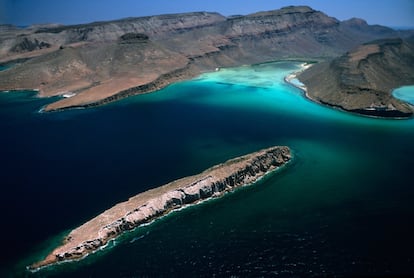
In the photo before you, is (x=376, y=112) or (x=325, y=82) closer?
(x=376, y=112)

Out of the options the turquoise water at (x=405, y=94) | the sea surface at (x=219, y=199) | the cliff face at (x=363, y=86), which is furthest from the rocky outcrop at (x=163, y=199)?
the turquoise water at (x=405, y=94)

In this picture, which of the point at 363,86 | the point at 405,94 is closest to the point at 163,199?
the point at 363,86

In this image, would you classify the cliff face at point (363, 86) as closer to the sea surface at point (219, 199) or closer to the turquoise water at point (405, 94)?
the turquoise water at point (405, 94)

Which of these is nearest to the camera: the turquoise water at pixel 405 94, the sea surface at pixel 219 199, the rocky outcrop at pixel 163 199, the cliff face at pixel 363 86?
the sea surface at pixel 219 199

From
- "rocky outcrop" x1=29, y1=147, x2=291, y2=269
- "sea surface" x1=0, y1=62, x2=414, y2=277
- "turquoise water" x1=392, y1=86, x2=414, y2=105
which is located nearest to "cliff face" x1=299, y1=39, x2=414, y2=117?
"turquoise water" x1=392, y1=86, x2=414, y2=105

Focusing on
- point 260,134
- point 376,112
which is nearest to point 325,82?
point 376,112

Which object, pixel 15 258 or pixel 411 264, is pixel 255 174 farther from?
pixel 15 258

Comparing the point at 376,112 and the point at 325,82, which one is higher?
the point at 325,82
